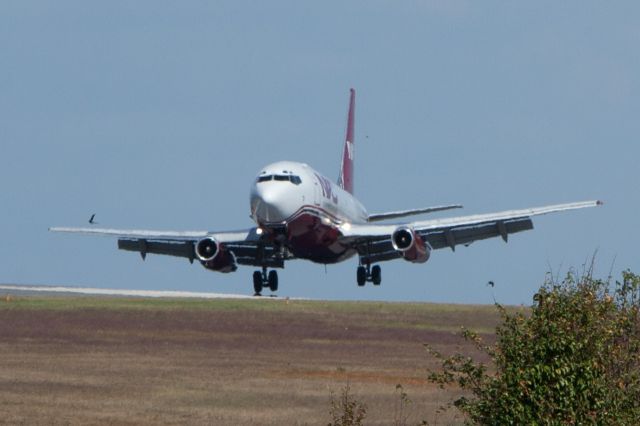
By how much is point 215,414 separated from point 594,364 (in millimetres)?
14862

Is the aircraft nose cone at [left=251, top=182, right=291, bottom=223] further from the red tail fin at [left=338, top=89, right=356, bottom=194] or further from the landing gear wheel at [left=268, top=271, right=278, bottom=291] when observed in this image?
the red tail fin at [left=338, top=89, right=356, bottom=194]

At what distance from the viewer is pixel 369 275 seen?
7831 centimetres

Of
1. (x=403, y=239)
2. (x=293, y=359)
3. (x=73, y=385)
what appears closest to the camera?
(x=73, y=385)

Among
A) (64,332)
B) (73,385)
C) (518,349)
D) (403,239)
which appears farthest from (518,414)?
(403,239)

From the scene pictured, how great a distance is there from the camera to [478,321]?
69.2 metres

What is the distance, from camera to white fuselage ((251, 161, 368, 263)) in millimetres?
66750

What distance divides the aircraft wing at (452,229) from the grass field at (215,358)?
3.26 meters

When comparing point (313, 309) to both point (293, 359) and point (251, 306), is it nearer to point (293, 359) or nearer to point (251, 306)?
point (251, 306)

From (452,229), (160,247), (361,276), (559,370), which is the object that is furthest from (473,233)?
(559,370)

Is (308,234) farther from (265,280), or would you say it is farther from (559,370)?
(559,370)

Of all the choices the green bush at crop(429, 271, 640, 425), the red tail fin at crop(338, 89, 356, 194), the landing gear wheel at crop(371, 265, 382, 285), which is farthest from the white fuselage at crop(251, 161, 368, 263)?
the green bush at crop(429, 271, 640, 425)

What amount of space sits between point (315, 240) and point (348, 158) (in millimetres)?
32972

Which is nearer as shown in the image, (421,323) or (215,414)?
(215,414)

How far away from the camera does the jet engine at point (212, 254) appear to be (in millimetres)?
72375
